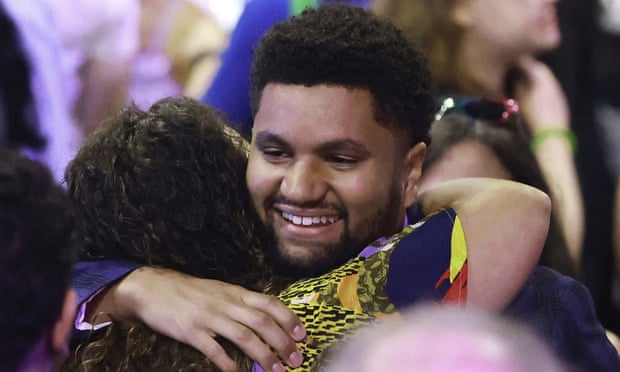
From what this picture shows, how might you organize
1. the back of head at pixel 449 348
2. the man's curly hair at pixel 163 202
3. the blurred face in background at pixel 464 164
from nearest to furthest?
the back of head at pixel 449 348 → the man's curly hair at pixel 163 202 → the blurred face in background at pixel 464 164

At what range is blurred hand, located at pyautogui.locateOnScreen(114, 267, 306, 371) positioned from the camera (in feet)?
4.00

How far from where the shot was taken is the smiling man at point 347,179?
1.34m

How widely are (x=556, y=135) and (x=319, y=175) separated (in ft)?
4.37

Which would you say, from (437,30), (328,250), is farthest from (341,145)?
(437,30)

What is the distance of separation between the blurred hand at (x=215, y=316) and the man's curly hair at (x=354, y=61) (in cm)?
32

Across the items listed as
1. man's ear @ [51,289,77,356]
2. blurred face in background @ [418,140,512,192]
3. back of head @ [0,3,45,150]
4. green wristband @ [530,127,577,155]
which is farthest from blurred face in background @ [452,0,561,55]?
man's ear @ [51,289,77,356]

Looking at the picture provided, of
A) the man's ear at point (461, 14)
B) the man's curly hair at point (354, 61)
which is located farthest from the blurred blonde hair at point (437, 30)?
the man's curly hair at point (354, 61)

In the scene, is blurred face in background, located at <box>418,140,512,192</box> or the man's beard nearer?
the man's beard

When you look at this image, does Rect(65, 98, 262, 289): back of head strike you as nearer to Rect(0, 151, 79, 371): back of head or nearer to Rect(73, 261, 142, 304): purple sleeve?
Rect(73, 261, 142, 304): purple sleeve

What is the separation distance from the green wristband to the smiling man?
3.72 ft

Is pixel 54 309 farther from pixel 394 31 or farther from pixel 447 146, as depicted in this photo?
pixel 447 146

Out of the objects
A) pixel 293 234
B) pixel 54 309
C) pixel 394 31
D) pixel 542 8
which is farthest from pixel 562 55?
pixel 54 309

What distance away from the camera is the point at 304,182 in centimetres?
138

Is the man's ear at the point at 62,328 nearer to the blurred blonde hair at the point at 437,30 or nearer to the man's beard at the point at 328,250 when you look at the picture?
the man's beard at the point at 328,250
